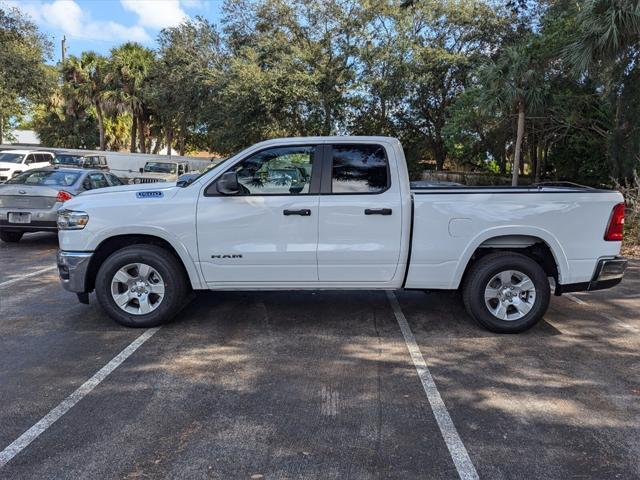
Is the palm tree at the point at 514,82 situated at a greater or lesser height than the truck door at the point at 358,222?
greater

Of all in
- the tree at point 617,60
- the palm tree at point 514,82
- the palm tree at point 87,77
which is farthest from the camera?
the palm tree at point 87,77

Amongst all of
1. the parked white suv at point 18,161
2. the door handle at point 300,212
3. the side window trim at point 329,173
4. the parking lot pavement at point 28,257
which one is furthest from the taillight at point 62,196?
the parked white suv at point 18,161

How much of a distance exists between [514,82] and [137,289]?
1621 centimetres

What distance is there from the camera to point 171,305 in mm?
5512

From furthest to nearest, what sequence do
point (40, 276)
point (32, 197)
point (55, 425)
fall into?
1. point (32, 197)
2. point (40, 276)
3. point (55, 425)

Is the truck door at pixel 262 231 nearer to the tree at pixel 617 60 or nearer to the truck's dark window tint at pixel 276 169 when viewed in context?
the truck's dark window tint at pixel 276 169

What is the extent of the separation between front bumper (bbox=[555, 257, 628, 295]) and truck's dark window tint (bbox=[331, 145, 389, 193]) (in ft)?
7.09

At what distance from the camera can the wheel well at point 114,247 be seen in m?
5.57

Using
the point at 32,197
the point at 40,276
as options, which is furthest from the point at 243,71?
the point at 40,276

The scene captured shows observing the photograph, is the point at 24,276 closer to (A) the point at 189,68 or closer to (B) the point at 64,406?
(B) the point at 64,406

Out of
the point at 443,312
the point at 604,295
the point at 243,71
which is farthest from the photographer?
the point at 243,71

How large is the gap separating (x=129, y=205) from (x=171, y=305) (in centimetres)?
108

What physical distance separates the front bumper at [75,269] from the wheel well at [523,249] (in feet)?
12.7

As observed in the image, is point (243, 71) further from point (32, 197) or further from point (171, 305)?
point (171, 305)
